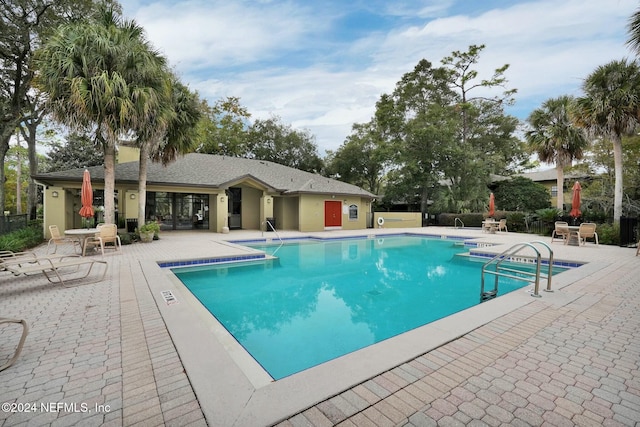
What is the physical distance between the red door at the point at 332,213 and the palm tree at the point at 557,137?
13.1 m

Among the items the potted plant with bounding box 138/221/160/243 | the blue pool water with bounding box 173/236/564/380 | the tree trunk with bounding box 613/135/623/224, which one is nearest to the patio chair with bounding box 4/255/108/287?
the blue pool water with bounding box 173/236/564/380

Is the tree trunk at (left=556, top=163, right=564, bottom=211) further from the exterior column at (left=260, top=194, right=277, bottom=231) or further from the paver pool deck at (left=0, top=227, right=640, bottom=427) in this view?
the exterior column at (left=260, top=194, right=277, bottom=231)

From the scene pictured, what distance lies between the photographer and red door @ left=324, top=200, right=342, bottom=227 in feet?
67.2

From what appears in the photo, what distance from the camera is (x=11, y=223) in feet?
42.1

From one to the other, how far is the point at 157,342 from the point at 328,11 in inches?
540

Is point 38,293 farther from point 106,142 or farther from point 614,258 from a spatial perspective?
point 614,258

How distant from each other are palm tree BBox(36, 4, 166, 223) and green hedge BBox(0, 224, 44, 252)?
4275 millimetres

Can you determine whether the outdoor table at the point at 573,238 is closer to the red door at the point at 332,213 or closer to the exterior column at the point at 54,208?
the red door at the point at 332,213

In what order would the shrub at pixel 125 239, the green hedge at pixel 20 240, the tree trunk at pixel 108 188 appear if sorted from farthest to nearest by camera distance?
the shrub at pixel 125 239 < the tree trunk at pixel 108 188 < the green hedge at pixel 20 240

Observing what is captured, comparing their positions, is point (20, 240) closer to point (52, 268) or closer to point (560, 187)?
point (52, 268)

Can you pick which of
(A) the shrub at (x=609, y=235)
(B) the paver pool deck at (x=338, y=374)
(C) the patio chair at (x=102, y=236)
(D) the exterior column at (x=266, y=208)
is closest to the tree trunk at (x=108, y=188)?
(C) the patio chair at (x=102, y=236)

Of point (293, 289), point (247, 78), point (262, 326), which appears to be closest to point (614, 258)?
point (293, 289)

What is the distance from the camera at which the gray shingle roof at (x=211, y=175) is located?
1504 cm

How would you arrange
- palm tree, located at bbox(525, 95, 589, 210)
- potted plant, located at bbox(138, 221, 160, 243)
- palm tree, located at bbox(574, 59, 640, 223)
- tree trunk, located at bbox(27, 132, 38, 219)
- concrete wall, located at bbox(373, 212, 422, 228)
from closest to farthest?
potted plant, located at bbox(138, 221, 160, 243), palm tree, located at bbox(574, 59, 640, 223), palm tree, located at bbox(525, 95, 589, 210), tree trunk, located at bbox(27, 132, 38, 219), concrete wall, located at bbox(373, 212, 422, 228)
